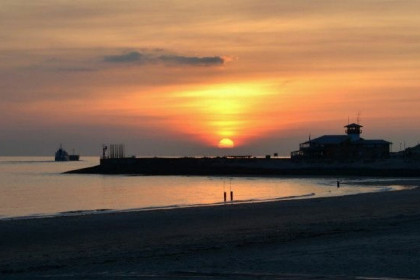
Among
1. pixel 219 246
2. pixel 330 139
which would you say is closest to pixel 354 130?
pixel 330 139

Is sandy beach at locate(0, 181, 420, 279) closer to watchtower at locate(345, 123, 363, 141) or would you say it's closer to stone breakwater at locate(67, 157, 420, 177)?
stone breakwater at locate(67, 157, 420, 177)

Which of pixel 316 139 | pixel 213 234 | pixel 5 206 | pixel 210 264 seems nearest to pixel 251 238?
pixel 213 234

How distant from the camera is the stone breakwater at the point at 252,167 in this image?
10150 cm

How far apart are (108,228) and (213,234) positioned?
5135 mm

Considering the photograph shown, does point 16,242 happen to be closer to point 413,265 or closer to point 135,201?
point 413,265

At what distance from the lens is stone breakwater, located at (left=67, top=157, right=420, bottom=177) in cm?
10150

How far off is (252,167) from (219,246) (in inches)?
4004

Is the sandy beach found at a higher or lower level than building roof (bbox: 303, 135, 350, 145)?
lower

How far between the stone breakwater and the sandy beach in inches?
2729

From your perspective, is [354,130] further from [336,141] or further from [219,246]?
[219,246]

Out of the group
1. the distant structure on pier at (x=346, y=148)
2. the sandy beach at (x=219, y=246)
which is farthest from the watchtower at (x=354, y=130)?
the sandy beach at (x=219, y=246)

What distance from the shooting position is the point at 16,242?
2212 cm

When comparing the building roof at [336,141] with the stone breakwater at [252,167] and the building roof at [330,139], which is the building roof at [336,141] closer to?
the building roof at [330,139]

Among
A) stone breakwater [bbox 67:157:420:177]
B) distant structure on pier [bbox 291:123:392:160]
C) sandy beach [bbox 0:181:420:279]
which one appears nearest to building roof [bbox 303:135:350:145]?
distant structure on pier [bbox 291:123:392:160]
